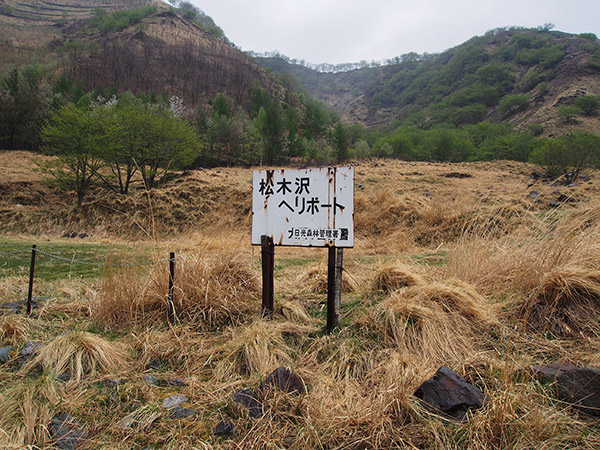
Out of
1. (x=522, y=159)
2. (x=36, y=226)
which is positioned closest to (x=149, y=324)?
(x=36, y=226)

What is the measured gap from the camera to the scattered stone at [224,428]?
1894 mm

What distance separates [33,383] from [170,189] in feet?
57.0

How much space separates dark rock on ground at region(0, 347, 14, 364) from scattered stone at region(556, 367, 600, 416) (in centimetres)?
406

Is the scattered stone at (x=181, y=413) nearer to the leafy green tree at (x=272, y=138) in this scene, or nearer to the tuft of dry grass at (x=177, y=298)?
the tuft of dry grass at (x=177, y=298)

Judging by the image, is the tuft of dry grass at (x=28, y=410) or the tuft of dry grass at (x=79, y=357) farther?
the tuft of dry grass at (x=79, y=357)

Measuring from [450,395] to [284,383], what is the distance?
107cm

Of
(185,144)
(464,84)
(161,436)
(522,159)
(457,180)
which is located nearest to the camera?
(161,436)

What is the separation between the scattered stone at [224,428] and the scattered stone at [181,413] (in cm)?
21

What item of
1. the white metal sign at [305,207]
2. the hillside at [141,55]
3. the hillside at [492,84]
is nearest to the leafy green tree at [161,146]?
the white metal sign at [305,207]

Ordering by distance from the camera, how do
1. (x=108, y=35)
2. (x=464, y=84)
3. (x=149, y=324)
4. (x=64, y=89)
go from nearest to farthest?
(x=149, y=324)
(x=64, y=89)
(x=108, y=35)
(x=464, y=84)

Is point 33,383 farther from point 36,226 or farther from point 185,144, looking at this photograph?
point 185,144

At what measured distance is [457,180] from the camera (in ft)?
59.2

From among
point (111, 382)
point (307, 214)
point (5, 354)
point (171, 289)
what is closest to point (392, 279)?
point (307, 214)

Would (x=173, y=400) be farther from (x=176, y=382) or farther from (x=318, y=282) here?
(x=318, y=282)
